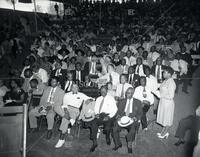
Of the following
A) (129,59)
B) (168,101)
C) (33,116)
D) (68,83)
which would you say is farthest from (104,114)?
(129,59)

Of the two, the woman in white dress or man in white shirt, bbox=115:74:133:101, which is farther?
man in white shirt, bbox=115:74:133:101

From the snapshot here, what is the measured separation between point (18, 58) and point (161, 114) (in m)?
9.99

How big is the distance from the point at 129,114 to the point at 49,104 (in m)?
2.22

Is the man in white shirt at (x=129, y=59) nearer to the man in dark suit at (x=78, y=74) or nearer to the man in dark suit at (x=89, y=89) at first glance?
the man in dark suit at (x=78, y=74)

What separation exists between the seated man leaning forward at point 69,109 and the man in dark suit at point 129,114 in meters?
1.07

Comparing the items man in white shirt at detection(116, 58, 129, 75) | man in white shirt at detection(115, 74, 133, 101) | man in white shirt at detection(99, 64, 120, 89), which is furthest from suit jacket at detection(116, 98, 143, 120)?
man in white shirt at detection(116, 58, 129, 75)

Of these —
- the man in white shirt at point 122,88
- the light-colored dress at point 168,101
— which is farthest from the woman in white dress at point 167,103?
the man in white shirt at point 122,88

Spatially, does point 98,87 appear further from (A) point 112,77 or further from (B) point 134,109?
(B) point 134,109

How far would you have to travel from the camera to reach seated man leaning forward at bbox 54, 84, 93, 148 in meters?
7.12

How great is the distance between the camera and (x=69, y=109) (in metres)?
7.45

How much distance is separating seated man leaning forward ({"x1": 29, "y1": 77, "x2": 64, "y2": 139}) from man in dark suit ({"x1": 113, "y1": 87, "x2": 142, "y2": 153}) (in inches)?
66.5

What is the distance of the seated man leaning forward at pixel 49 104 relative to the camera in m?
7.42

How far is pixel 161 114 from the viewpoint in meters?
7.53

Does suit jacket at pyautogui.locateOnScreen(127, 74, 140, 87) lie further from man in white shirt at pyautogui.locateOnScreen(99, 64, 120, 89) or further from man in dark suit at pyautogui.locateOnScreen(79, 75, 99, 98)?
man in dark suit at pyautogui.locateOnScreen(79, 75, 99, 98)
